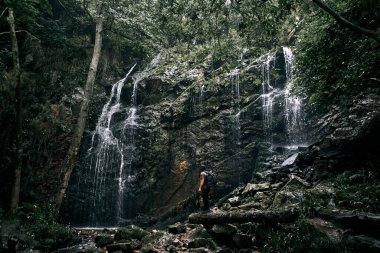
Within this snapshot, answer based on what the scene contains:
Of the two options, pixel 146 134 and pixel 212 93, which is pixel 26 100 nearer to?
pixel 146 134

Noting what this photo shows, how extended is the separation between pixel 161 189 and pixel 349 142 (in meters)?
10.6

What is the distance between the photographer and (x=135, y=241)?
9609 millimetres

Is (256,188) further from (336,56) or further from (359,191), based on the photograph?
(336,56)

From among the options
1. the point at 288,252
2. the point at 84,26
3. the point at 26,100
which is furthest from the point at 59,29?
the point at 288,252

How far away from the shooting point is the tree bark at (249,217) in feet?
24.0

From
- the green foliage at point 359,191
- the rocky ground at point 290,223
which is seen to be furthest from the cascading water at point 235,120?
the green foliage at point 359,191

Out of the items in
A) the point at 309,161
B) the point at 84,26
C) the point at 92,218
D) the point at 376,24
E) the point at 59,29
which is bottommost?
the point at 92,218

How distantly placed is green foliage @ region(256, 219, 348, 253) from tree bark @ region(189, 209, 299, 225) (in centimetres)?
25

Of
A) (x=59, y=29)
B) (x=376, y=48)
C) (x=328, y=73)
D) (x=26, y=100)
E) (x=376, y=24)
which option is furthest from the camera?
(x=59, y=29)

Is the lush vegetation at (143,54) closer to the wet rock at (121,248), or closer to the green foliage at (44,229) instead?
the green foliage at (44,229)

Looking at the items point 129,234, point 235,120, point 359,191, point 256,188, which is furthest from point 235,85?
point 129,234

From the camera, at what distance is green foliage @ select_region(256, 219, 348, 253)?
6.22 m

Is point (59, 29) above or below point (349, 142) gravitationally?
above

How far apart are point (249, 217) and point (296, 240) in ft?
4.35
